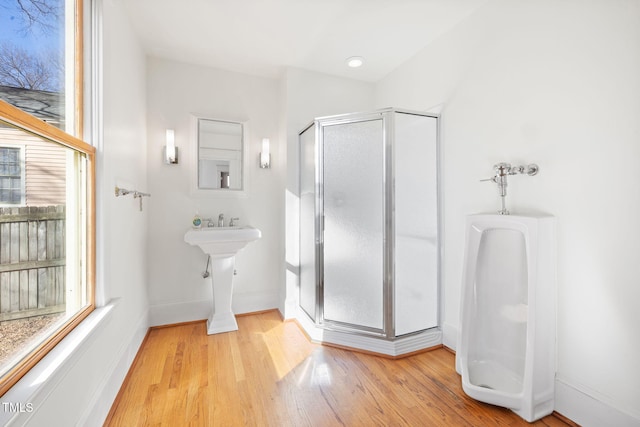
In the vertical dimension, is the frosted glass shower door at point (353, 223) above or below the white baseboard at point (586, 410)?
above

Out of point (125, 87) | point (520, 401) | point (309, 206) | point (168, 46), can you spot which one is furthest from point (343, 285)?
point (168, 46)

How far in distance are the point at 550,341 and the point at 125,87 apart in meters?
3.04

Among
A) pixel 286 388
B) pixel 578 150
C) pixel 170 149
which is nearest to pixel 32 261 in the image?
pixel 286 388

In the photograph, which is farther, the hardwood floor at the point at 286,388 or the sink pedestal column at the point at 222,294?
the sink pedestal column at the point at 222,294

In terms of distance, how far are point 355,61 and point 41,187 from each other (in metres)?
2.45

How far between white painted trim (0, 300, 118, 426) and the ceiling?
6.77 ft

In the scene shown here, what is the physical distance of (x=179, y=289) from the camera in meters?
2.60

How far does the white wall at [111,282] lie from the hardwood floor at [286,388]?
0.20 metres

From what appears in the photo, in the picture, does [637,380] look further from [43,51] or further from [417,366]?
[43,51]

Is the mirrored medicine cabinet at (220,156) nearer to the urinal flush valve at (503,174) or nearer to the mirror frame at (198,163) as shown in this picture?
the mirror frame at (198,163)

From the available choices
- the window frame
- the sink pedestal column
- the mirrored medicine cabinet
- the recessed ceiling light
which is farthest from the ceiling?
the sink pedestal column

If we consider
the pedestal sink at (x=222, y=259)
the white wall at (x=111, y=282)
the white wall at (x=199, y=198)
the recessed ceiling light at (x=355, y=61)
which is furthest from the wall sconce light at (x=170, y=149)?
the recessed ceiling light at (x=355, y=61)

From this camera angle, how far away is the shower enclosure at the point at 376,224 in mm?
2064

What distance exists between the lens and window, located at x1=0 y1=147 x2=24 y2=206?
86cm
